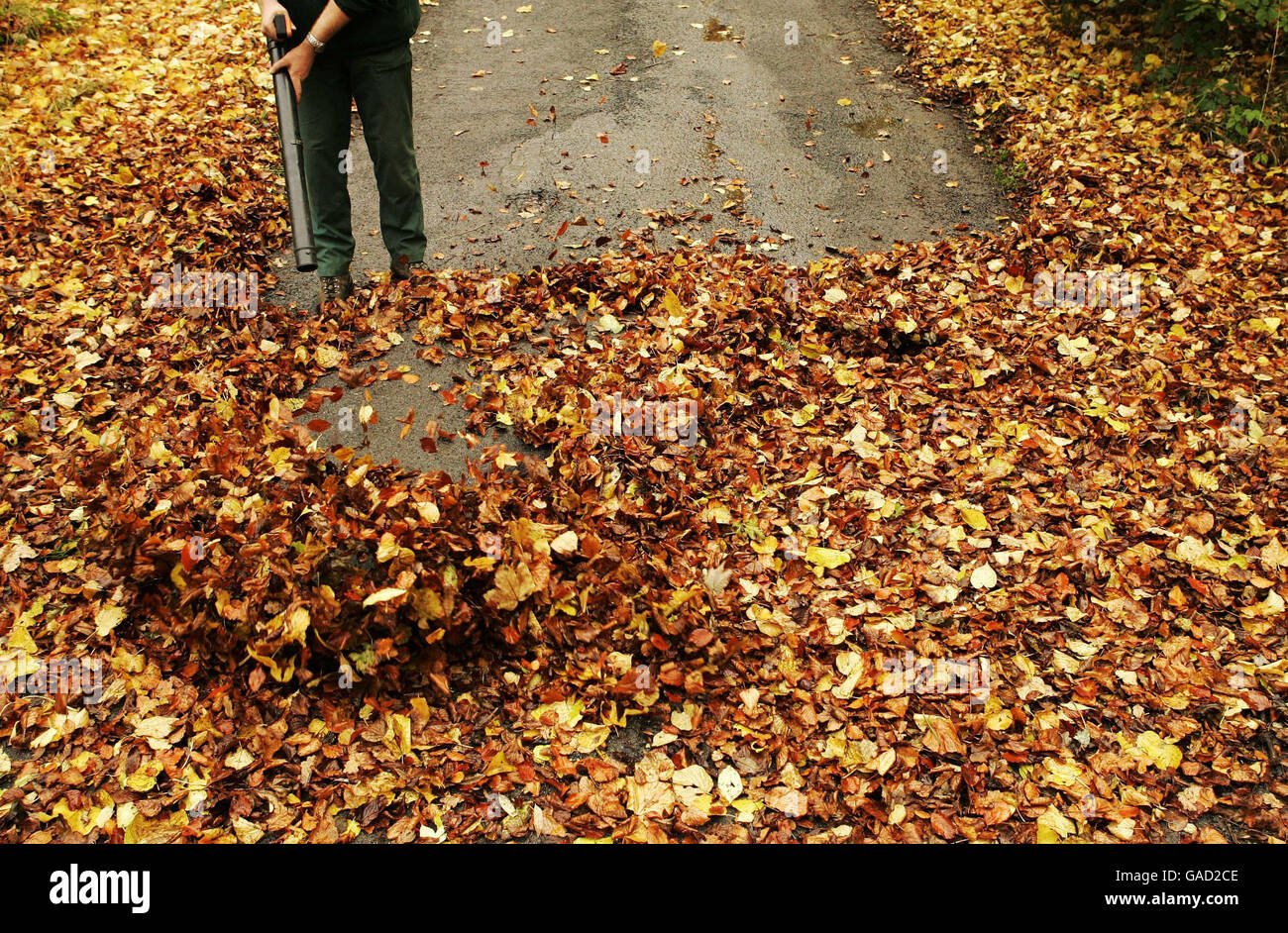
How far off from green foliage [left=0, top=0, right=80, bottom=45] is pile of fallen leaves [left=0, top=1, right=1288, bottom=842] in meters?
2.52

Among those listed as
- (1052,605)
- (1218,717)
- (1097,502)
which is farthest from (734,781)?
(1097,502)

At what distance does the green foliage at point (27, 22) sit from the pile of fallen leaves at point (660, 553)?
2.52 m

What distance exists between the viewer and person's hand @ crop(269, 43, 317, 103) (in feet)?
13.6

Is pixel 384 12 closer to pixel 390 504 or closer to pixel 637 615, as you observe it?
pixel 390 504

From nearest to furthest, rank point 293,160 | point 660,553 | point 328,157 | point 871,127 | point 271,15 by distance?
point 660,553, point 271,15, point 293,160, point 328,157, point 871,127

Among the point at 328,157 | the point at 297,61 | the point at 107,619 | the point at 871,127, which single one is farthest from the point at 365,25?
the point at 871,127

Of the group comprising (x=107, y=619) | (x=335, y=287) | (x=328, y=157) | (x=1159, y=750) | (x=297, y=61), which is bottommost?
(x=1159, y=750)

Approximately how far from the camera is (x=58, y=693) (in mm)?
3201

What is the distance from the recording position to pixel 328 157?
460 centimetres

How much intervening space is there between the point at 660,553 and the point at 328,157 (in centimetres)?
291

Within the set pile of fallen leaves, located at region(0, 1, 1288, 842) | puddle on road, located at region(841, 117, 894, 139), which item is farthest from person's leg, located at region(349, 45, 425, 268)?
puddle on road, located at region(841, 117, 894, 139)

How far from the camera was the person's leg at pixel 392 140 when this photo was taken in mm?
4418

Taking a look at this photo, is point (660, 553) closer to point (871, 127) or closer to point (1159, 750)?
point (1159, 750)

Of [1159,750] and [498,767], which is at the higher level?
[498,767]
